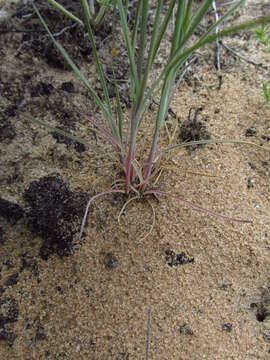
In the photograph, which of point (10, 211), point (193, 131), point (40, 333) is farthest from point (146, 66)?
point (40, 333)

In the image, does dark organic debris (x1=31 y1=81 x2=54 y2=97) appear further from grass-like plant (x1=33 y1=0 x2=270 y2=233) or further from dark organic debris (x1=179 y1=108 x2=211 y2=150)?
dark organic debris (x1=179 y1=108 x2=211 y2=150)

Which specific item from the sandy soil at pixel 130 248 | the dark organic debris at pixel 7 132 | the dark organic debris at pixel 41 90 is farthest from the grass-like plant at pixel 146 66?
the dark organic debris at pixel 7 132

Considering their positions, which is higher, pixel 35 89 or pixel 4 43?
pixel 4 43

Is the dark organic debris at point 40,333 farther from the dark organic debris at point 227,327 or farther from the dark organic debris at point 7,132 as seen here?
the dark organic debris at point 7,132

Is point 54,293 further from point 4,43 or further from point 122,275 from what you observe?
point 4,43

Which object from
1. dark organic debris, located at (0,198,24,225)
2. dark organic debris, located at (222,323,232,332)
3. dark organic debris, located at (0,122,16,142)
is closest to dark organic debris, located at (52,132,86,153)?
dark organic debris, located at (0,122,16,142)

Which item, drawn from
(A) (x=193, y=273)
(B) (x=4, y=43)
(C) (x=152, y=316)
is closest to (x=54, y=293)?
(C) (x=152, y=316)
